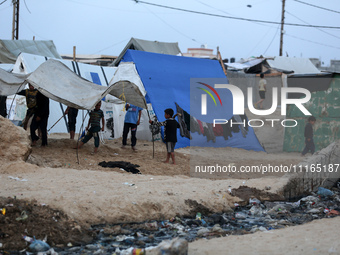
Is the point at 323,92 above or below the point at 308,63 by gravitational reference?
below

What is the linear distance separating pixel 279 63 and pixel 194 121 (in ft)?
41.5

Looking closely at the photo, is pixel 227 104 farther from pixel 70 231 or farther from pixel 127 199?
pixel 70 231

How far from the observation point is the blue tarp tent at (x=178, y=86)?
13375mm

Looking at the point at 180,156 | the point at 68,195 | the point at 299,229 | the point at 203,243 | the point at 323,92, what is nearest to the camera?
the point at 203,243

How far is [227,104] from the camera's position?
14.6 m

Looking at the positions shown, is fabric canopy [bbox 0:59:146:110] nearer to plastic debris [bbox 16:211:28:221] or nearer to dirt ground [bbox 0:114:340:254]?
dirt ground [bbox 0:114:340:254]

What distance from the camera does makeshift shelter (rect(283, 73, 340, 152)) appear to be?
13055mm

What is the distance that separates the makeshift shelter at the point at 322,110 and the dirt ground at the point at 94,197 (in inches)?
169

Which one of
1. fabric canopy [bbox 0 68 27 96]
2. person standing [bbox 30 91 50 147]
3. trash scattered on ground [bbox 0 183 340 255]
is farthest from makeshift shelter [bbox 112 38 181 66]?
trash scattered on ground [bbox 0 183 340 255]

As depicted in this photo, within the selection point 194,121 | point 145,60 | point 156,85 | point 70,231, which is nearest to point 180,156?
point 194,121

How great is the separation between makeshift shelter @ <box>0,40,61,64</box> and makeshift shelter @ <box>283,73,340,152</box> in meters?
12.3

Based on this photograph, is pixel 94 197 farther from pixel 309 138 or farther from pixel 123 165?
pixel 309 138

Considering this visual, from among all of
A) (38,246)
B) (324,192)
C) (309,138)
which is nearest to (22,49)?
(309,138)

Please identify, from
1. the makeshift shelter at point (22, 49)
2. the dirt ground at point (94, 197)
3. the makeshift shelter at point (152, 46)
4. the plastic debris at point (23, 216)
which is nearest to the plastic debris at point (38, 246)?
the dirt ground at point (94, 197)
